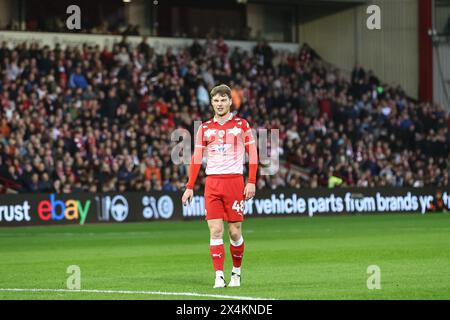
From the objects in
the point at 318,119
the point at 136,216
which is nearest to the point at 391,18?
the point at 318,119

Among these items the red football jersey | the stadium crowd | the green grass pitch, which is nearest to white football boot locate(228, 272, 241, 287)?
the green grass pitch

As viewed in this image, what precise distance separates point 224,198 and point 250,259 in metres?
5.75

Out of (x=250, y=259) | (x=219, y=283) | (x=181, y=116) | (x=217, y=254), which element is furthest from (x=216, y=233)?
(x=181, y=116)

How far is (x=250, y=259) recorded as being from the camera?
2009cm

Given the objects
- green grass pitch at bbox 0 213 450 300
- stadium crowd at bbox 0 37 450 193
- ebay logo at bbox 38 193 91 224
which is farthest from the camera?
stadium crowd at bbox 0 37 450 193

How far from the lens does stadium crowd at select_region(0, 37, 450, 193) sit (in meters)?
35.8

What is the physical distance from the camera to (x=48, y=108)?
3731 centimetres

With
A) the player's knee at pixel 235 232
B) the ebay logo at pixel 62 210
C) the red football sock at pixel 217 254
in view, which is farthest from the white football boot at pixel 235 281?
the ebay logo at pixel 62 210

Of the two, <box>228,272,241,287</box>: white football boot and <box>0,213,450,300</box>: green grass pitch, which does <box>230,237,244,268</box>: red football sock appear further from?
<box>0,213,450,300</box>: green grass pitch

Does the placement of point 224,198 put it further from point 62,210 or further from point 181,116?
point 181,116

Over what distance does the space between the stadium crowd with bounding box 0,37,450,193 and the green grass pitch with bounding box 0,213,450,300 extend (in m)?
3.07

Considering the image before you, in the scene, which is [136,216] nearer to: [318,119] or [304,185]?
[304,185]

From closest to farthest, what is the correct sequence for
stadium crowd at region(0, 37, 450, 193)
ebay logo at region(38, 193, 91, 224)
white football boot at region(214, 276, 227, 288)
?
1. white football boot at region(214, 276, 227, 288)
2. ebay logo at region(38, 193, 91, 224)
3. stadium crowd at region(0, 37, 450, 193)

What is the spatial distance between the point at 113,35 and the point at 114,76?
5.18m
